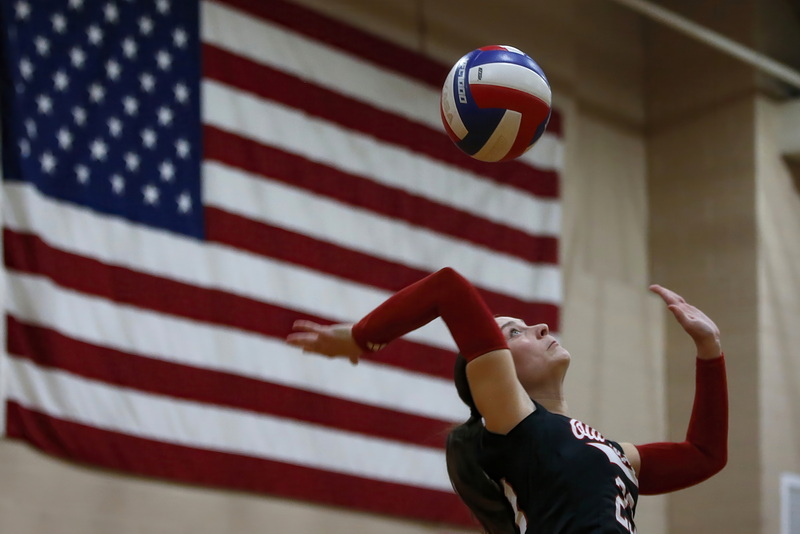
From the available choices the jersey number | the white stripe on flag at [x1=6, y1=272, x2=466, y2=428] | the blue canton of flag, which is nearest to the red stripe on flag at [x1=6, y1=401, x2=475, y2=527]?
the white stripe on flag at [x1=6, y1=272, x2=466, y2=428]

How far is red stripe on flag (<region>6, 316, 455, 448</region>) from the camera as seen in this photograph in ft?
17.8

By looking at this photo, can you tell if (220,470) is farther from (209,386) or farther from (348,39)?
(348,39)

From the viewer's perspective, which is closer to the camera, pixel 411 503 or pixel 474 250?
pixel 411 503

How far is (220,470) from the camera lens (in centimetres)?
600

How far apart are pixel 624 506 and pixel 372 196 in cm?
446

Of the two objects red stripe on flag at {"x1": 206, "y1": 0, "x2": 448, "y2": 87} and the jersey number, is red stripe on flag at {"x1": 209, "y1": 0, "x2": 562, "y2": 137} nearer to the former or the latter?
red stripe on flag at {"x1": 206, "y1": 0, "x2": 448, "y2": 87}

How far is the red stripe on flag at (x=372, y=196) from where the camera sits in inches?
252

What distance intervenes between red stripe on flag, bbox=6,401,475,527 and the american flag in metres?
0.01

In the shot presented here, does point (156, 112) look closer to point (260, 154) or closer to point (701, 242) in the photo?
point (260, 154)

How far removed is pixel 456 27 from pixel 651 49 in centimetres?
220

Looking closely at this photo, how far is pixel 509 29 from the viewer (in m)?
8.14

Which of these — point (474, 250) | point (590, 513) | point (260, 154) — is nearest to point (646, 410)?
point (474, 250)

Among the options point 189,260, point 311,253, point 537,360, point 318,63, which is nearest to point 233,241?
point 189,260

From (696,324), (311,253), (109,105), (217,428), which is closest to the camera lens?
(696,324)
